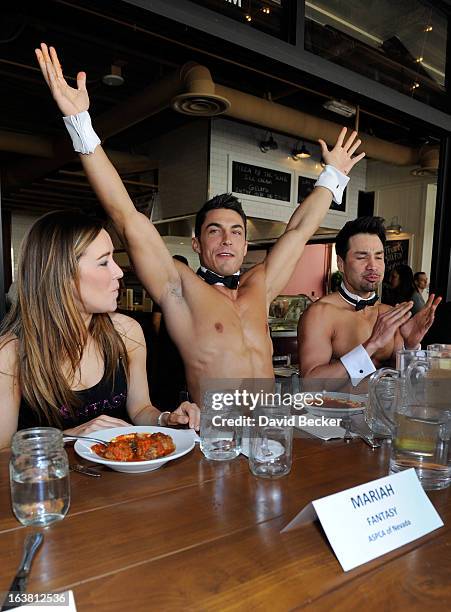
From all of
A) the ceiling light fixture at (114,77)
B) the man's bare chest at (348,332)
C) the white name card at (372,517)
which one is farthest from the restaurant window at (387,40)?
the ceiling light fixture at (114,77)

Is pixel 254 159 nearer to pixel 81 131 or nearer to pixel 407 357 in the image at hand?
pixel 81 131

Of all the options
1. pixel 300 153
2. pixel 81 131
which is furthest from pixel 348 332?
pixel 300 153

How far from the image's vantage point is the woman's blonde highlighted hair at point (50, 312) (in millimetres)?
1521

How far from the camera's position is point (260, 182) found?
21.8 ft

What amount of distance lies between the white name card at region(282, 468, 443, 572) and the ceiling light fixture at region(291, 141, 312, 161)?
6455 mm

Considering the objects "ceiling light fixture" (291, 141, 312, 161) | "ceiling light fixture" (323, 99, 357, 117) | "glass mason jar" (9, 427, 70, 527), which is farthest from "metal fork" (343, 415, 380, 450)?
"ceiling light fixture" (291, 141, 312, 161)

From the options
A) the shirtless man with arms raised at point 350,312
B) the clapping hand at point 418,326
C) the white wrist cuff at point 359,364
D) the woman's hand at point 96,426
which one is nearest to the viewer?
the woman's hand at point 96,426

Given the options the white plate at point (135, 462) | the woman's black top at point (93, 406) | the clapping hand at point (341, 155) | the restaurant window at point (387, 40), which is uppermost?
the restaurant window at point (387, 40)

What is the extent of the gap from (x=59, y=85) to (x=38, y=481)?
1.27 meters

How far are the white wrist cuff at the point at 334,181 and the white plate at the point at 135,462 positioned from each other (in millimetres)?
1549

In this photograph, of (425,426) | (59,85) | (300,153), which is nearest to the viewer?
(425,426)

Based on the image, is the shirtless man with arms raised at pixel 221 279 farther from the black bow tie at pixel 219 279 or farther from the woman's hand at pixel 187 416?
the woman's hand at pixel 187 416

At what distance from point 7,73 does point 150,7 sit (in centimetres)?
437

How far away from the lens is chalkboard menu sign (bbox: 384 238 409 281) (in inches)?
315
